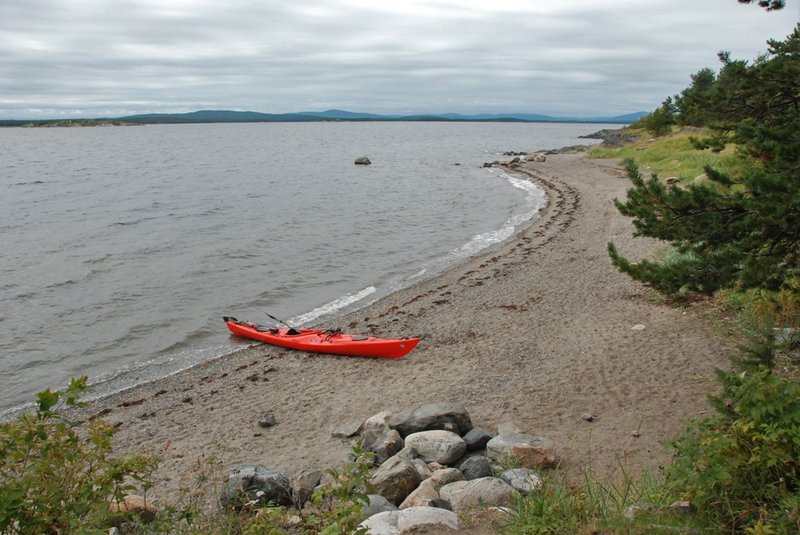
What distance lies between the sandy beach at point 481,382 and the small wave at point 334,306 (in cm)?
85

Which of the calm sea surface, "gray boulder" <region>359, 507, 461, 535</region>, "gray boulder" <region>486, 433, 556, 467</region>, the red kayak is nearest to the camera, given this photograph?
"gray boulder" <region>359, 507, 461, 535</region>

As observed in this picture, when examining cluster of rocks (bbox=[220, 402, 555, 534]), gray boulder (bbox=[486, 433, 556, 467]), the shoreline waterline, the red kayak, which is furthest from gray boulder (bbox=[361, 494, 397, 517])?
the red kayak

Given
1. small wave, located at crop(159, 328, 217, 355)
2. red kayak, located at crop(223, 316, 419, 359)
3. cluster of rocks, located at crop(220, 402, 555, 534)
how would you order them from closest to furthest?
cluster of rocks, located at crop(220, 402, 555, 534) → red kayak, located at crop(223, 316, 419, 359) → small wave, located at crop(159, 328, 217, 355)

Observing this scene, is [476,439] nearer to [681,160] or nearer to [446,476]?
[446,476]

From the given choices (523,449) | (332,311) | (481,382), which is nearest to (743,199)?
(523,449)

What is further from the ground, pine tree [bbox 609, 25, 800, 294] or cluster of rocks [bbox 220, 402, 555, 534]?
pine tree [bbox 609, 25, 800, 294]

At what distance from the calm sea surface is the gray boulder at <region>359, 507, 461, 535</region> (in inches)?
335

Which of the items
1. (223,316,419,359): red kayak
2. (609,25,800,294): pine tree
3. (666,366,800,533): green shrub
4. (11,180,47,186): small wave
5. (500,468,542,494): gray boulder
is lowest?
(223,316,419,359): red kayak

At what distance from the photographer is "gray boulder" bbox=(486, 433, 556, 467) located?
258 inches

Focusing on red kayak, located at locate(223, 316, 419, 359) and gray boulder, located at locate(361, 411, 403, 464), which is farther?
red kayak, located at locate(223, 316, 419, 359)

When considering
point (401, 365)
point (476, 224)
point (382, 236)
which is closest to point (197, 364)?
point (401, 365)

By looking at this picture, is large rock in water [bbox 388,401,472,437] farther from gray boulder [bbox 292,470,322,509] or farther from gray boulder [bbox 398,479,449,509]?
gray boulder [bbox 398,479,449,509]

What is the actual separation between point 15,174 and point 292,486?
54.3 metres

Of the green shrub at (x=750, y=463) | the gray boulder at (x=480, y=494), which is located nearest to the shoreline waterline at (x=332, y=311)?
the gray boulder at (x=480, y=494)
